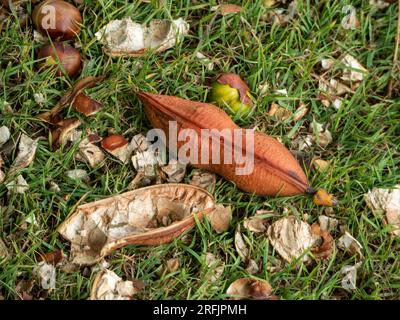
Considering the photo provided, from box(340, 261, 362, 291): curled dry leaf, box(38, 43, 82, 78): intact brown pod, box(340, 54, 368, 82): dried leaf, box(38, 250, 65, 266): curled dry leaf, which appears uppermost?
box(38, 43, 82, 78): intact brown pod

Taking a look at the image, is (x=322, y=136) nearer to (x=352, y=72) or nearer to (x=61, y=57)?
(x=352, y=72)

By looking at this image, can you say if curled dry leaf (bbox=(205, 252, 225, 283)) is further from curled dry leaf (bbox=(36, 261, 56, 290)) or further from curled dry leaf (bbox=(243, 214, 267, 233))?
curled dry leaf (bbox=(36, 261, 56, 290))

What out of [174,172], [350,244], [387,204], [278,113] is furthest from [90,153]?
[387,204]

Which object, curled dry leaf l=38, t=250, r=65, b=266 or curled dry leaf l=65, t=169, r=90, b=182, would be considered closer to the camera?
curled dry leaf l=38, t=250, r=65, b=266

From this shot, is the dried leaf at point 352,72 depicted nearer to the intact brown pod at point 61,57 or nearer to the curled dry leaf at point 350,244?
the curled dry leaf at point 350,244

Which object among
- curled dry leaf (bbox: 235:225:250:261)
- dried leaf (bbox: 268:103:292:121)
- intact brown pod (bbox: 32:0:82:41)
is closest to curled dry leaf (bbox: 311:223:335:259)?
curled dry leaf (bbox: 235:225:250:261)

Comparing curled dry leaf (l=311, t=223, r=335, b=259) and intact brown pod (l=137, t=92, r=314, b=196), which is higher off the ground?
intact brown pod (l=137, t=92, r=314, b=196)

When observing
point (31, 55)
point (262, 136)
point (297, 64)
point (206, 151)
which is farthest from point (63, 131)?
point (297, 64)
